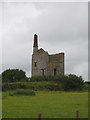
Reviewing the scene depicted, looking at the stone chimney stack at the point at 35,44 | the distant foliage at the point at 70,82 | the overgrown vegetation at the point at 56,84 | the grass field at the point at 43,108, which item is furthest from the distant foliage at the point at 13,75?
the grass field at the point at 43,108

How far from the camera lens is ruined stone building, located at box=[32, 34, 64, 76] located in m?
60.6

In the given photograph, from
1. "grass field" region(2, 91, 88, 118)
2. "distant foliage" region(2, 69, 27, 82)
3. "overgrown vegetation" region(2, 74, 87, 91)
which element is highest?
"distant foliage" region(2, 69, 27, 82)

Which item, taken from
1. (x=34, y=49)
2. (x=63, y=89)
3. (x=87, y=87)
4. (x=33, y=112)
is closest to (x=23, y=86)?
(x=63, y=89)

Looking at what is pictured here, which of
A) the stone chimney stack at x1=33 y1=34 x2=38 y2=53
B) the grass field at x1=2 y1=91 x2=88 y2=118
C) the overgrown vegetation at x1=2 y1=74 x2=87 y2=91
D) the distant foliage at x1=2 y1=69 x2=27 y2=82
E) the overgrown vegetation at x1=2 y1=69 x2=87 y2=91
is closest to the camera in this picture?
the grass field at x1=2 y1=91 x2=88 y2=118

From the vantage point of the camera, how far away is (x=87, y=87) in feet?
181

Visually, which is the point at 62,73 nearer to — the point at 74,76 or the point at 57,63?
the point at 57,63

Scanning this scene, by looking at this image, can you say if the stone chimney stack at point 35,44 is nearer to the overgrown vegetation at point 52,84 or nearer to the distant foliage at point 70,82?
the overgrown vegetation at point 52,84

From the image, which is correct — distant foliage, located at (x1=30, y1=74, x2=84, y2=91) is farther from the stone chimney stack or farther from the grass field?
the grass field

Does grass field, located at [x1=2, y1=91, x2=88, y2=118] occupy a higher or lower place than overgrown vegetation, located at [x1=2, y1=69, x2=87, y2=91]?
lower

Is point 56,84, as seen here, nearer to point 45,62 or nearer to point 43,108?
point 45,62

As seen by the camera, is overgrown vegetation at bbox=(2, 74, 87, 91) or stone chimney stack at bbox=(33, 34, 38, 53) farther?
stone chimney stack at bbox=(33, 34, 38, 53)

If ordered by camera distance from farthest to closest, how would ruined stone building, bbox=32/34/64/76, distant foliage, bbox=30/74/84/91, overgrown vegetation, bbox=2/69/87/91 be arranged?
ruined stone building, bbox=32/34/64/76 → distant foliage, bbox=30/74/84/91 → overgrown vegetation, bbox=2/69/87/91

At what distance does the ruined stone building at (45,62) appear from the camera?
199ft

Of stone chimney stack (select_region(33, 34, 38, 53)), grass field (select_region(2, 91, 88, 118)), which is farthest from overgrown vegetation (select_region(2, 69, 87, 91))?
grass field (select_region(2, 91, 88, 118))
